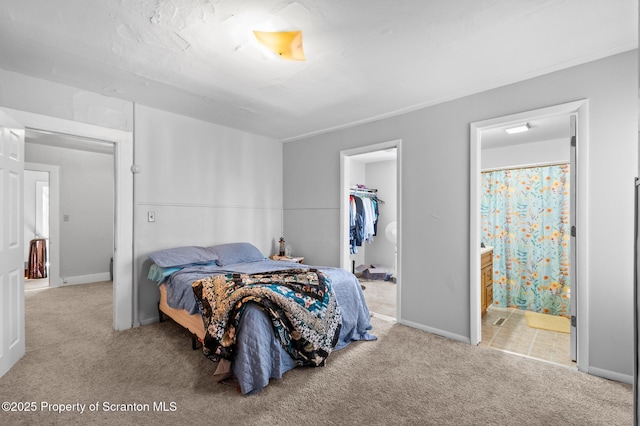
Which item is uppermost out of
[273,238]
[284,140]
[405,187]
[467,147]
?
[284,140]

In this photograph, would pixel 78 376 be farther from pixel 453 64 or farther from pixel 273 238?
pixel 453 64

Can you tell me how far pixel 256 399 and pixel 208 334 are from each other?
591 mm

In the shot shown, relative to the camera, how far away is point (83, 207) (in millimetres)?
5590

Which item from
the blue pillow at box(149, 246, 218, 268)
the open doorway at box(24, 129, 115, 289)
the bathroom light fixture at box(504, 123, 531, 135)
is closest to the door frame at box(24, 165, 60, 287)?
the open doorway at box(24, 129, 115, 289)

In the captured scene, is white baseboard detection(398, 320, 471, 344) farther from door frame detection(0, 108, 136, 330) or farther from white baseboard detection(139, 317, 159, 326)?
door frame detection(0, 108, 136, 330)

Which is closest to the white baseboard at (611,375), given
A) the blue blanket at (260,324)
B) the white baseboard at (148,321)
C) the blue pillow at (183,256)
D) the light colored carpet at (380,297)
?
the blue blanket at (260,324)

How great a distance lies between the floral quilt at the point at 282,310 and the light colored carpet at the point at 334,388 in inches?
8.1

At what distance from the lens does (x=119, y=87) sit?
2986 millimetres

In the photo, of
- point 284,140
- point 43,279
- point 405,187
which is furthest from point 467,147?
point 43,279

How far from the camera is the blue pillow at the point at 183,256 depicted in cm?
324

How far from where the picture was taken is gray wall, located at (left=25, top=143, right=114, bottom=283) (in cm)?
531

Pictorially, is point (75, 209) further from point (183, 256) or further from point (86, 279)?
point (183, 256)

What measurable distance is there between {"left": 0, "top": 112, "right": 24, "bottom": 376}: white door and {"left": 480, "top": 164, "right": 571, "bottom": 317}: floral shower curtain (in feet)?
17.5

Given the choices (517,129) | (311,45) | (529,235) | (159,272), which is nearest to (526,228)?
(529,235)
